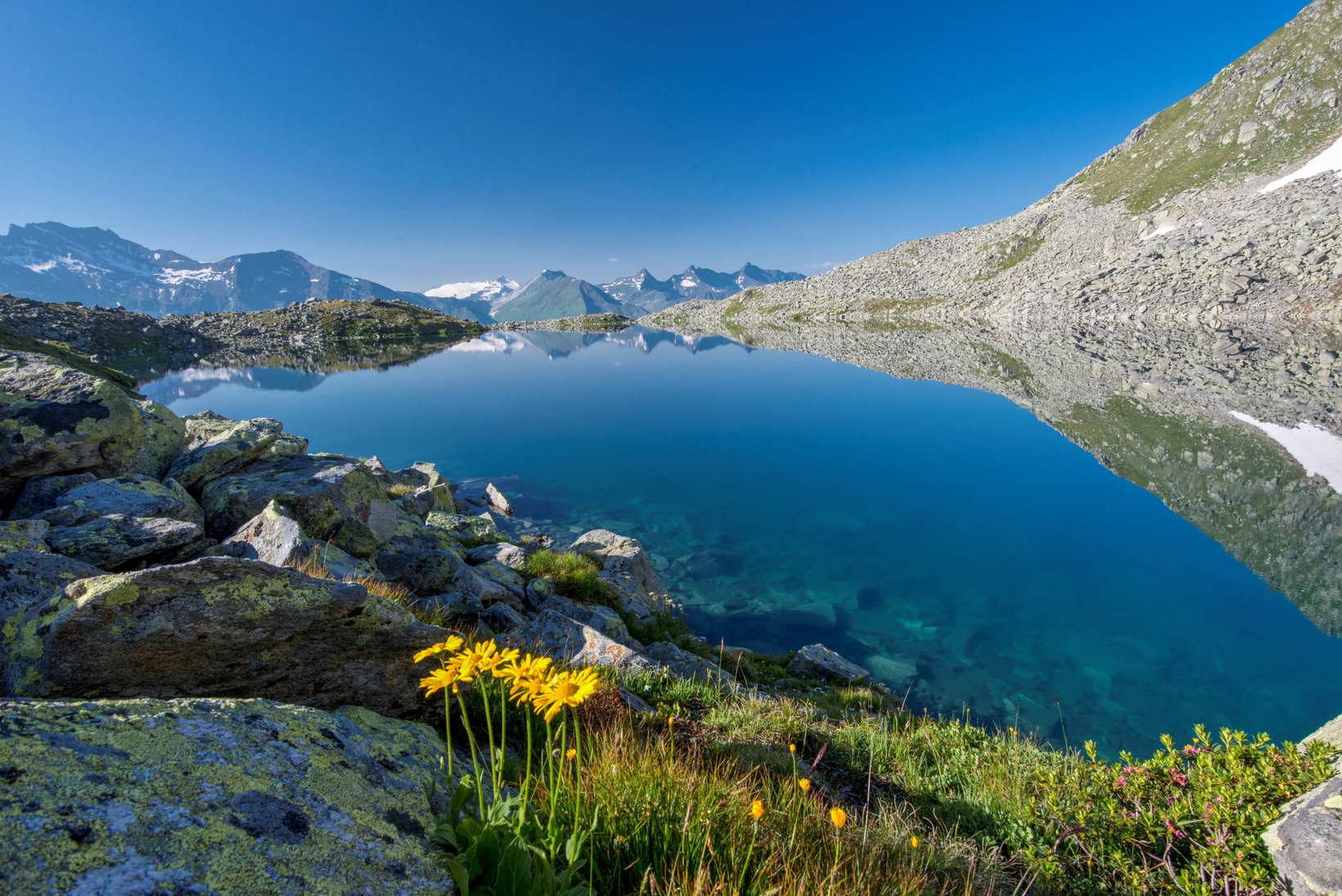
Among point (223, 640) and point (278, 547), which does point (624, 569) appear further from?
point (223, 640)

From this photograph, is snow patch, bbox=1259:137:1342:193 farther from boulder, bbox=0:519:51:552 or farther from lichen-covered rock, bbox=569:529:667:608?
boulder, bbox=0:519:51:552

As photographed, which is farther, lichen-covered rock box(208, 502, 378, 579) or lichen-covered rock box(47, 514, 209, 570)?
lichen-covered rock box(208, 502, 378, 579)

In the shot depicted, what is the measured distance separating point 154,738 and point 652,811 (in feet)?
7.78

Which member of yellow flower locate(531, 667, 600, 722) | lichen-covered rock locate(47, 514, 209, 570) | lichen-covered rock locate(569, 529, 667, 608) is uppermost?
yellow flower locate(531, 667, 600, 722)

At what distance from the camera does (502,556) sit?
13.0 meters

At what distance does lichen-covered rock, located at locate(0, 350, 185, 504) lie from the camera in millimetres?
7875

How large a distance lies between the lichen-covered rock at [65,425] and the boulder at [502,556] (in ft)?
20.6

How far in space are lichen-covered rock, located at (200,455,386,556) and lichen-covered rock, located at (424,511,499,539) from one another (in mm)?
4031

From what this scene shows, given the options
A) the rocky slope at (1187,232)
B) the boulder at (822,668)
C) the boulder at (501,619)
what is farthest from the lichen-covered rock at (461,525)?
the rocky slope at (1187,232)

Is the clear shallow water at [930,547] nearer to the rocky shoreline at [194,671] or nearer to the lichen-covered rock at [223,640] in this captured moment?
the rocky shoreline at [194,671]

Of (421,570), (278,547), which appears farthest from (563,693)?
(421,570)

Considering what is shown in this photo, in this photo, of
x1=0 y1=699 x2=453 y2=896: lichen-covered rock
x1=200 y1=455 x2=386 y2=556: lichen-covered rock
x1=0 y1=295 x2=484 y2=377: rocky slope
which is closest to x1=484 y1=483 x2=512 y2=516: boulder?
x1=200 y1=455 x2=386 y2=556: lichen-covered rock

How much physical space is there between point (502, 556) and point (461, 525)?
470cm

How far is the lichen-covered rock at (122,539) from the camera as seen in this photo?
596 cm
